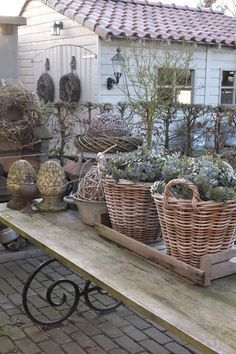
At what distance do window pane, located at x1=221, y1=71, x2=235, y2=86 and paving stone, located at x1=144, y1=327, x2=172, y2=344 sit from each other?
747cm

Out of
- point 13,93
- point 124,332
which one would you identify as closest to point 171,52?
point 13,93

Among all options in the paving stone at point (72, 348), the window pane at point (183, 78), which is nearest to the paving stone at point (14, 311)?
the paving stone at point (72, 348)

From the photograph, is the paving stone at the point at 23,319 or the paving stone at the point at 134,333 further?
the paving stone at the point at 23,319

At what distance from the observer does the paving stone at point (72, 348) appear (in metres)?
2.90

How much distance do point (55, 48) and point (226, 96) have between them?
352 cm

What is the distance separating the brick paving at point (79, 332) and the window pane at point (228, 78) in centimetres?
716

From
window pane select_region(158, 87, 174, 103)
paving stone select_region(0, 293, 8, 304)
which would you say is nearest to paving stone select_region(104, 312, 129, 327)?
paving stone select_region(0, 293, 8, 304)

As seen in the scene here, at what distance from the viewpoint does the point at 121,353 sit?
2893mm

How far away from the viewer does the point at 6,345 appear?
117 inches

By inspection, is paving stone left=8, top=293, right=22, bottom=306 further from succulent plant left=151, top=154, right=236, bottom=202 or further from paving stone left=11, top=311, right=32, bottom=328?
succulent plant left=151, top=154, right=236, bottom=202

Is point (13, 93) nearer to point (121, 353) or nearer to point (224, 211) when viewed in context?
point (121, 353)

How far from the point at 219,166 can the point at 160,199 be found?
0.29 meters

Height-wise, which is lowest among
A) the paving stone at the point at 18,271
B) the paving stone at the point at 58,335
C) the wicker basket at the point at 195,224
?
the paving stone at the point at 58,335

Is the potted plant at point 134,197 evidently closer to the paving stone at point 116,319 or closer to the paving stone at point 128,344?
the paving stone at point 128,344
